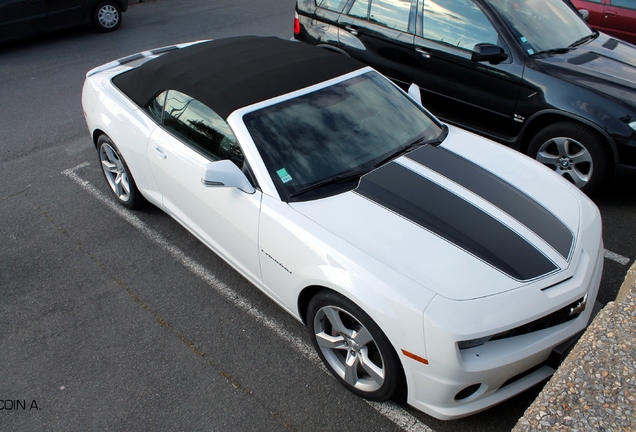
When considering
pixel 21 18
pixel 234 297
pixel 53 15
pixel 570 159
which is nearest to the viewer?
pixel 234 297

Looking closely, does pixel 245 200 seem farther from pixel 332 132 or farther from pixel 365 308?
pixel 365 308

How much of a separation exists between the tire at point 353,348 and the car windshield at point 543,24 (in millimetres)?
3523

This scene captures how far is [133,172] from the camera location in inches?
185

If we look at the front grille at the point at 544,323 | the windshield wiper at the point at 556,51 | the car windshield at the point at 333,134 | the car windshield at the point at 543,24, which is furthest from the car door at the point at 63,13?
the front grille at the point at 544,323

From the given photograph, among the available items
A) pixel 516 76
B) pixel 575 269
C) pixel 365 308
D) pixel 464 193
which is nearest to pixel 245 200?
pixel 365 308

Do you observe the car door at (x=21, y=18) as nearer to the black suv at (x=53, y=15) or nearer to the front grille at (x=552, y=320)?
the black suv at (x=53, y=15)

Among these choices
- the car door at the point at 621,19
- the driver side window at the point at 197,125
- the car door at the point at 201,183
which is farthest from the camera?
the car door at the point at 621,19

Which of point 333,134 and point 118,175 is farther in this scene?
point 118,175

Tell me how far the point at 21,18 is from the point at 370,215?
887 cm

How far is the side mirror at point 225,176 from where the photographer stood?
11.1ft

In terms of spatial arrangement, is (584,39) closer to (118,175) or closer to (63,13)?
(118,175)

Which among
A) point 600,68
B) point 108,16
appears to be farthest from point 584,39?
point 108,16

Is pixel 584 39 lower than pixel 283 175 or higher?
higher

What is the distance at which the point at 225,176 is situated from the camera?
3.42m
